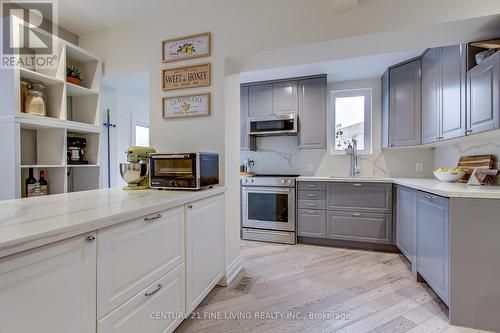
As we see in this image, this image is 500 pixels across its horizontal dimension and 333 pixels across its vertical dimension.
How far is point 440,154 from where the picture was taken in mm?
3035

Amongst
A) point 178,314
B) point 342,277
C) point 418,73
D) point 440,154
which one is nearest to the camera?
point 178,314

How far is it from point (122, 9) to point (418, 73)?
3150 millimetres

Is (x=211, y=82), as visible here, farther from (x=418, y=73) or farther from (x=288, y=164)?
(x=418, y=73)

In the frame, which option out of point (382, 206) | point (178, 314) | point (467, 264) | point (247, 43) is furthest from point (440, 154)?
point (178, 314)

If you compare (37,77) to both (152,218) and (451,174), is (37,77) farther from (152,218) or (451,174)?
(451,174)

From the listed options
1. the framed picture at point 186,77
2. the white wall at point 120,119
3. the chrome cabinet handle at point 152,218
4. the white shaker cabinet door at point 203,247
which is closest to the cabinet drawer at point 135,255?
the chrome cabinet handle at point 152,218

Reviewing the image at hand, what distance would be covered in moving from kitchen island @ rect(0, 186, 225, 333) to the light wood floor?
1.11 ft

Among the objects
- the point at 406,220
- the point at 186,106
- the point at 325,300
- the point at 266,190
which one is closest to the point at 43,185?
the point at 186,106

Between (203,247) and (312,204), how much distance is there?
6.07 feet

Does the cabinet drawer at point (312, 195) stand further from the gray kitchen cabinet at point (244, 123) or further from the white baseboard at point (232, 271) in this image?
the white baseboard at point (232, 271)

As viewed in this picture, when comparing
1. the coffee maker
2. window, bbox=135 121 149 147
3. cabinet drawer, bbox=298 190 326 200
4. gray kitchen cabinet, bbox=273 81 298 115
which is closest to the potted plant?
the coffee maker

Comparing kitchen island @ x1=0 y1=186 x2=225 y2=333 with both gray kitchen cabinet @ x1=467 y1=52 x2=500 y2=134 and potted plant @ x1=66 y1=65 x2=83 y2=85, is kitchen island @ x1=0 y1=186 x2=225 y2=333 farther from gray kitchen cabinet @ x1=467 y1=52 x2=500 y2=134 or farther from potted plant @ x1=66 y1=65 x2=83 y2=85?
gray kitchen cabinet @ x1=467 y1=52 x2=500 y2=134

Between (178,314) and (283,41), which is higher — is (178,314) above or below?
below

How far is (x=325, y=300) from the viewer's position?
1.92 meters
